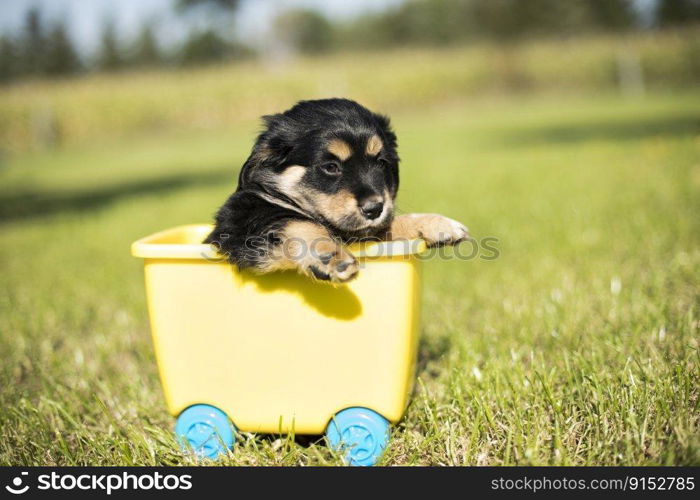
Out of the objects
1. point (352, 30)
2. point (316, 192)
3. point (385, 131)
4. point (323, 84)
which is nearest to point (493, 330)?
point (385, 131)

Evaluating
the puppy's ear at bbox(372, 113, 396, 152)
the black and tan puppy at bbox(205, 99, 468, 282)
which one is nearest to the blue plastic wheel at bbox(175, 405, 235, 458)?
the black and tan puppy at bbox(205, 99, 468, 282)

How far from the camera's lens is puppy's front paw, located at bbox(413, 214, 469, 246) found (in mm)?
2113

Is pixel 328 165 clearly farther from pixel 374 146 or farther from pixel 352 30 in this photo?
pixel 352 30

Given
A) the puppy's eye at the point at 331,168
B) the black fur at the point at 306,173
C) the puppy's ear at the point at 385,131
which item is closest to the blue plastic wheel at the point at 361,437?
the black fur at the point at 306,173

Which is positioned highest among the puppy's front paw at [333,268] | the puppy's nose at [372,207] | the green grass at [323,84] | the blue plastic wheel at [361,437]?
the green grass at [323,84]

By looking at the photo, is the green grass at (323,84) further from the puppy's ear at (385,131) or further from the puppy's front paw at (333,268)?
the puppy's front paw at (333,268)

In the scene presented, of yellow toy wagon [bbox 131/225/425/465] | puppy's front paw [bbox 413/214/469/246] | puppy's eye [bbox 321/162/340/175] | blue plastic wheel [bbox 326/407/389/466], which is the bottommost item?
blue plastic wheel [bbox 326/407/389/466]

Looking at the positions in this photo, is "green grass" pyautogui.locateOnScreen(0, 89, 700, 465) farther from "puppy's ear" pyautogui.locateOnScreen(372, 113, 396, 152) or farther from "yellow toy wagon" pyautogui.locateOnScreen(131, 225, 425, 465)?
"puppy's ear" pyautogui.locateOnScreen(372, 113, 396, 152)

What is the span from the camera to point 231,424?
2.09 m

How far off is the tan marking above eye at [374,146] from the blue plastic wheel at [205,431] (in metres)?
1.10

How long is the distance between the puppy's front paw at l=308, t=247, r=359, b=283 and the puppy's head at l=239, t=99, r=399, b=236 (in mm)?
294

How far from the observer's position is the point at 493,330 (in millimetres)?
2990

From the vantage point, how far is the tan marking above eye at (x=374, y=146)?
86.5 inches

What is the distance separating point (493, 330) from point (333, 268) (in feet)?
4.88
